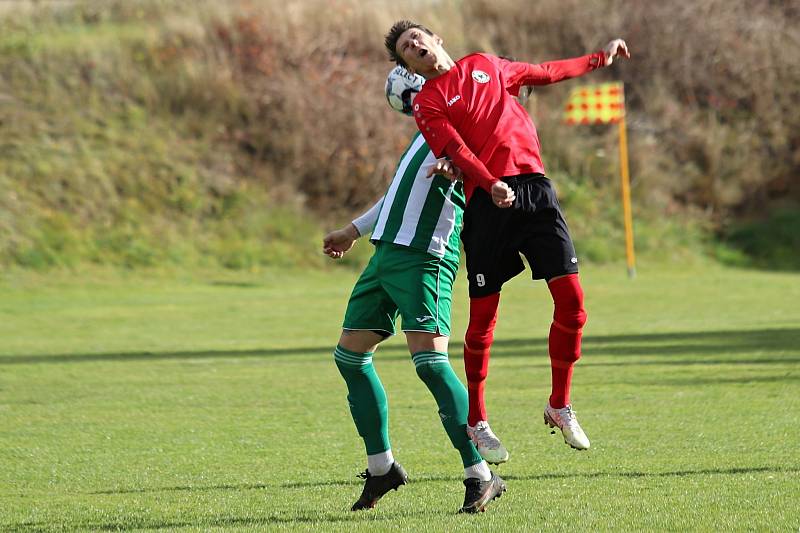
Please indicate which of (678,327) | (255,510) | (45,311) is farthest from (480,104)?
(45,311)

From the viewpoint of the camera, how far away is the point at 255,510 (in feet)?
20.1

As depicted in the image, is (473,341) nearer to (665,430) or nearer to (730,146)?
(665,430)

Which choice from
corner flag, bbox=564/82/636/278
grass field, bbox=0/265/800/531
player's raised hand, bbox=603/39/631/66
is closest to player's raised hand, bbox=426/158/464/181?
player's raised hand, bbox=603/39/631/66

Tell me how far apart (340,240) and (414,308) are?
794 millimetres

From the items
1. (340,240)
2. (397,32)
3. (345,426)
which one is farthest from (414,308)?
(345,426)

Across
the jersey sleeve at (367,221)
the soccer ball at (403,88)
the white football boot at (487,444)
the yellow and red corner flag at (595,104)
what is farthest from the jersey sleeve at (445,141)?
the yellow and red corner flag at (595,104)

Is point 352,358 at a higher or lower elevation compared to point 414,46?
lower

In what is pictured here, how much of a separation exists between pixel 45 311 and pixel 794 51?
2165 cm

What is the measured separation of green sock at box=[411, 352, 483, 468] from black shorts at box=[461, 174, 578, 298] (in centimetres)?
52

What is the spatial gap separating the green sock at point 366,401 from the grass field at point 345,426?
1.06 feet

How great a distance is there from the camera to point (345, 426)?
9.20 metres

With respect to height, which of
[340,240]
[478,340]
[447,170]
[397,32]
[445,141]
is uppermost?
[397,32]

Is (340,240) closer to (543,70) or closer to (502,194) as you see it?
(502,194)

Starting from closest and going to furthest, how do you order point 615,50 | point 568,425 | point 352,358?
→ point 352,358 → point 568,425 → point 615,50
